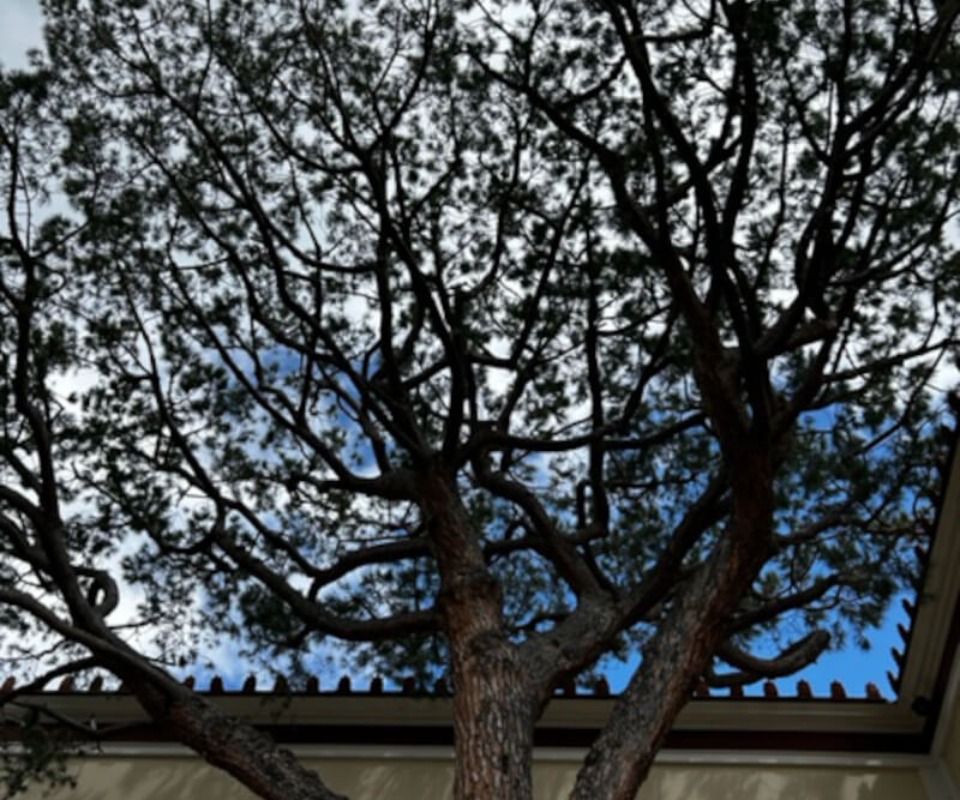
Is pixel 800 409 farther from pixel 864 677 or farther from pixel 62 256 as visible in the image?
pixel 62 256

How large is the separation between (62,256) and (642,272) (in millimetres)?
2743

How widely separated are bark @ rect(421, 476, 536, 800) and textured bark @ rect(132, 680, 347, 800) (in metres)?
Answer: 0.50

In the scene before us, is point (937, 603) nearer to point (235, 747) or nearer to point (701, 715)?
point (701, 715)

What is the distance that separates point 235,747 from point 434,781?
2452 millimetres

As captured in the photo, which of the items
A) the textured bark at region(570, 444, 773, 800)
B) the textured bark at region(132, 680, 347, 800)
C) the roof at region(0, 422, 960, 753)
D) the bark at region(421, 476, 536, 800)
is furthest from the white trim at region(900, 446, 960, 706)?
the textured bark at region(132, 680, 347, 800)

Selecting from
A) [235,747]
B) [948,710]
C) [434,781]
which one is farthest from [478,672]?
[948,710]

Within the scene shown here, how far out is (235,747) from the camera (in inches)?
140

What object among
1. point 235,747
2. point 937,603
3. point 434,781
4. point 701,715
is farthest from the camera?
point 701,715

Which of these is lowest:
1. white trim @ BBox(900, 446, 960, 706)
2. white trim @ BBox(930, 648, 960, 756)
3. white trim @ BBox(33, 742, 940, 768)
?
white trim @ BBox(33, 742, 940, 768)

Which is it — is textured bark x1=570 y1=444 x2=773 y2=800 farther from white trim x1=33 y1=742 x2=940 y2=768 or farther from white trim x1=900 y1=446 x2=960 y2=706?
white trim x1=33 y1=742 x2=940 y2=768

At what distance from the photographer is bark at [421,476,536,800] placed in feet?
10.7

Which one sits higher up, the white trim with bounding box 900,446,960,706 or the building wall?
the white trim with bounding box 900,446,960,706

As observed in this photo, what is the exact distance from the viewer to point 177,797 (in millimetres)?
5730

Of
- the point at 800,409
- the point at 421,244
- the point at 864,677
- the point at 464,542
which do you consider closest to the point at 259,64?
the point at 421,244
